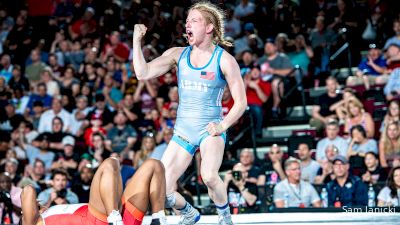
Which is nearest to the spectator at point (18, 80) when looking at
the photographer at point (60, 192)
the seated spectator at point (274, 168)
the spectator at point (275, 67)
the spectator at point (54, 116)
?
the spectator at point (54, 116)

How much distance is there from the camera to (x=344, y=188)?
9.12 m

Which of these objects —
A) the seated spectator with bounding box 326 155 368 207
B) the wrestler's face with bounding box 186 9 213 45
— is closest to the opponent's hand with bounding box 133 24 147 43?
the wrestler's face with bounding box 186 9 213 45

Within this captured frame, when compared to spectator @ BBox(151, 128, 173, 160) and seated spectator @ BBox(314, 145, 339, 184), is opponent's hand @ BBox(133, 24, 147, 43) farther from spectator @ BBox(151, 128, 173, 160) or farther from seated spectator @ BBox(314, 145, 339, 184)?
spectator @ BBox(151, 128, 173, 160)

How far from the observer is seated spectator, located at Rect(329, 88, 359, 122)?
10.7 metres

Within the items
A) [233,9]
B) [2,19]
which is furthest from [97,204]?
[2,19]

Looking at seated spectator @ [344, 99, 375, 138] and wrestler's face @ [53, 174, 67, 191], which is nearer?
wrestler's face @ [53, 174, 67, 191]

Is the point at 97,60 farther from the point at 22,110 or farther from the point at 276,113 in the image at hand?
the point at 276,113

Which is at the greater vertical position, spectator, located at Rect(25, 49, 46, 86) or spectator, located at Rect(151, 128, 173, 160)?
spectator, located at Rect(25, 49, 46, 86)

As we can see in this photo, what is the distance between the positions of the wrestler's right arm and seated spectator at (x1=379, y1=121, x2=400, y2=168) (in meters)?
4.07

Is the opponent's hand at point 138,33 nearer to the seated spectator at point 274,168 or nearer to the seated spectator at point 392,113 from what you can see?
the seated spectator at point 274,168

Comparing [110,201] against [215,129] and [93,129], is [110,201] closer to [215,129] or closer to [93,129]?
[215,129]

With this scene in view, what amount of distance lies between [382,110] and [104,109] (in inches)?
164

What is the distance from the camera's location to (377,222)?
6672mm

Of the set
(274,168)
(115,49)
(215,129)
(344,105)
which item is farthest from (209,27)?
(115,49)
